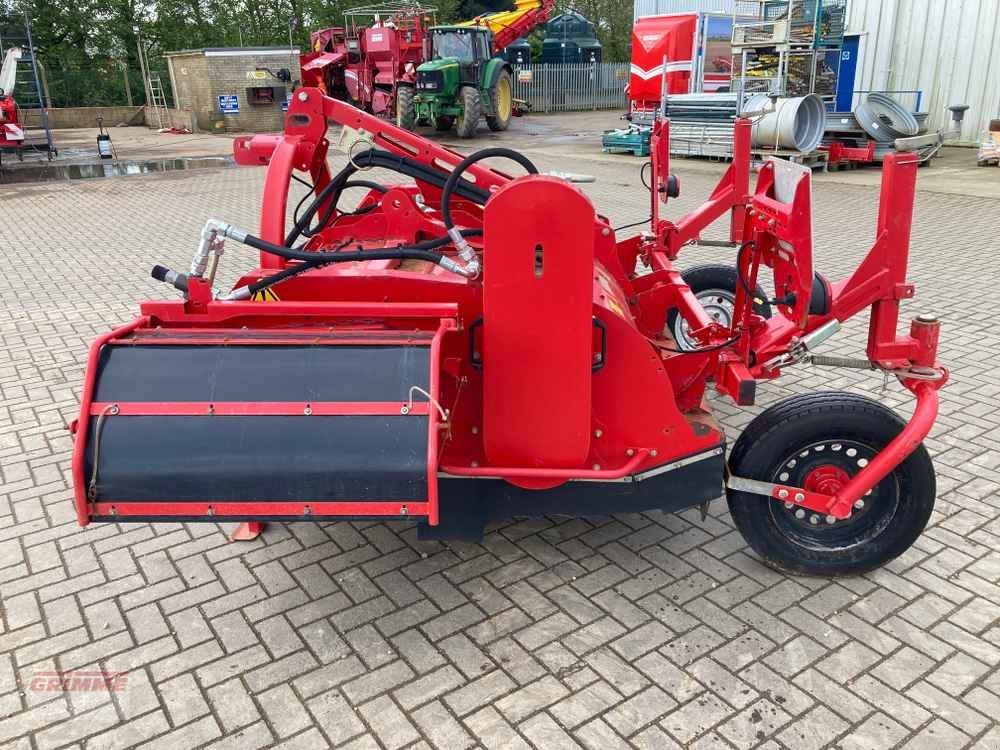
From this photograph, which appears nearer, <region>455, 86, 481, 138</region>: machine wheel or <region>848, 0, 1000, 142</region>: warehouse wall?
<region>848, 0, 1000, 142</region>: warehouse wall

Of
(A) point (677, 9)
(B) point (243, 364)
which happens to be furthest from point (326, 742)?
(A) point (677, 9)

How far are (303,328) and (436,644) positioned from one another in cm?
120

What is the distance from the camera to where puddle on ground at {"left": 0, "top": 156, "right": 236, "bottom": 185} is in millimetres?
15523

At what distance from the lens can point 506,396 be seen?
113 inches

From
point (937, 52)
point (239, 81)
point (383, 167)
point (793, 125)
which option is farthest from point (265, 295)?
point (239, 81)

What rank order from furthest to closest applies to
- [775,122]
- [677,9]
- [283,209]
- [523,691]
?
[677,9], [775,122], [283,209], [523,691]

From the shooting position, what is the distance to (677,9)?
22.0 m

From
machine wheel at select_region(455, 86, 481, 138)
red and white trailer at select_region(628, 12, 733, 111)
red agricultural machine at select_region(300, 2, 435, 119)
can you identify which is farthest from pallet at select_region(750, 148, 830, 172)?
red agricultural machine at select_region(300, 2, 435, 119)

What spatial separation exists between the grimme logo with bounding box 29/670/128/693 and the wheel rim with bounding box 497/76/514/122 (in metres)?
19.0

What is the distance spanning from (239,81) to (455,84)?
24.9 ft

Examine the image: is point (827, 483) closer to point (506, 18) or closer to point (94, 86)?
point (506, 18)

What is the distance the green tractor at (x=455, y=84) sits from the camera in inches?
715

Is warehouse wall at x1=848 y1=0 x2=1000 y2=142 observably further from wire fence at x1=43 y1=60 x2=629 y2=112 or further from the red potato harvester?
the red potato harvester

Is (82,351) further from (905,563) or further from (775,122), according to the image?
(775,122)
